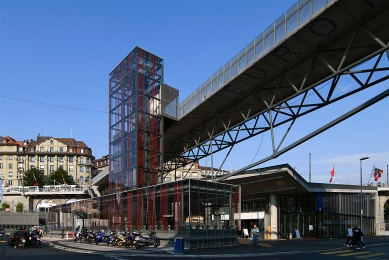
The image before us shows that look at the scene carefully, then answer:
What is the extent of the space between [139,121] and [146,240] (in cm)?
1367

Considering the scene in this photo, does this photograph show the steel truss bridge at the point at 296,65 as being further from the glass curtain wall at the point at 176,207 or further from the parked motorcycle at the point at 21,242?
the parked motorcycle at the point at 21,242

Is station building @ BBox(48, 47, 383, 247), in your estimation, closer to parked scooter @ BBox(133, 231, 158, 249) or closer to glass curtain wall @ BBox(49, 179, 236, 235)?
glass curtain wall @ BBox(49, 179, 236, 235)

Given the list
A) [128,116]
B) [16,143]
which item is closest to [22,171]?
[16,143]

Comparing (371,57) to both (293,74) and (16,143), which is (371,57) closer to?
(293,74)

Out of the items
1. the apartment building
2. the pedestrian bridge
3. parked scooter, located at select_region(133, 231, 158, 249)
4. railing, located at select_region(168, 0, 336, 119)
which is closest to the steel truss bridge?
railing, located at select_region(168, 0, 336, 119)

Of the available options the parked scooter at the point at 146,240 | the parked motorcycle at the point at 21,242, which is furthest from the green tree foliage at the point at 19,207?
the parked scooter at the point at 146,240

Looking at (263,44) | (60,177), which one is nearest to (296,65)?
(263,44)

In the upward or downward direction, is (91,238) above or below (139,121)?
below

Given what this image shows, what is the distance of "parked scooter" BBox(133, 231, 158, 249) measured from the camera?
32750 millimetres

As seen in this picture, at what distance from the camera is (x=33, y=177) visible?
150 m

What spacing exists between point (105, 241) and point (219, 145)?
15204mm

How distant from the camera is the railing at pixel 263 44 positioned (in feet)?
82.4

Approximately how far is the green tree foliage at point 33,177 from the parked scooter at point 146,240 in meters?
124

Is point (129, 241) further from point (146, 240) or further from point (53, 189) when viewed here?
point (53, 189)
